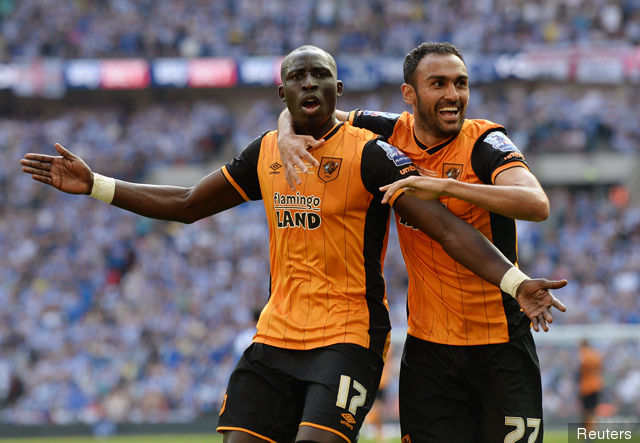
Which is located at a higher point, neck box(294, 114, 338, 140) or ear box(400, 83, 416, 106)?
ear box(400, 83, 416, 106)

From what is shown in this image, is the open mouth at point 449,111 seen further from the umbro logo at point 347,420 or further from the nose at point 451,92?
the umbro logo at point 347,420

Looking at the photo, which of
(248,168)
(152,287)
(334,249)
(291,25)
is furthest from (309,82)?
(291,25)

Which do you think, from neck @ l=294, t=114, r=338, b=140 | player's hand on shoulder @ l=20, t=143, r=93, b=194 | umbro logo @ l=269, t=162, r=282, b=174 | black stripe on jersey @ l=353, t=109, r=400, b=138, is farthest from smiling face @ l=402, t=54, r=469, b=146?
player's hand on shoulder @ l=20, t=143, r=93, b=194

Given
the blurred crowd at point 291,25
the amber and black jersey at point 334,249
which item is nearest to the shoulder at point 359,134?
the amber and black jersey at point 334,249

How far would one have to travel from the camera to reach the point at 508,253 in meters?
5.37

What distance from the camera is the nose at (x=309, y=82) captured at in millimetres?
5082

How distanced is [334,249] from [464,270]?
2.72ft

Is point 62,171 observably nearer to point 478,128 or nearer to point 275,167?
point 275,167

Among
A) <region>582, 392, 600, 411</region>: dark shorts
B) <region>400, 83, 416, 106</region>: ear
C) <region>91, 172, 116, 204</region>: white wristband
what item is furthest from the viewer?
<region>582, 392, 600, 411</region>: dark shorts

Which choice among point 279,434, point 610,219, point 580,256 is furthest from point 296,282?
point 610,219

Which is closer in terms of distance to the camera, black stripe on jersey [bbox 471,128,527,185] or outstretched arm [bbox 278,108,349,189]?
outstretched arm [bbox 278,108,349,189]

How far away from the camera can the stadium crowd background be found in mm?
19438

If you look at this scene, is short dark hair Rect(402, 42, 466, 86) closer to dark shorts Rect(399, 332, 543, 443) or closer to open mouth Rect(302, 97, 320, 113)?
open mouth Rect(302, 97, 320, 113)

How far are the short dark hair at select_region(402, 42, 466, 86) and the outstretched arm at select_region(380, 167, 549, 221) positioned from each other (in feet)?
3.56
